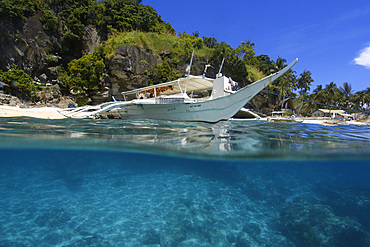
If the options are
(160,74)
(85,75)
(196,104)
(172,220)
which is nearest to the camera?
(172,220)

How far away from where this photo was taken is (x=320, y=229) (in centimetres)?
527

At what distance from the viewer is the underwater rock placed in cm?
483

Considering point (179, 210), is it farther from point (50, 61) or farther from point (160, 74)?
point (50, 61)

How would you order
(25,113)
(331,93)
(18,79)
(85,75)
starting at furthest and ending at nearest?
1. (331,93)
2. (85,75)
3. (18,79)
4. (25,113)

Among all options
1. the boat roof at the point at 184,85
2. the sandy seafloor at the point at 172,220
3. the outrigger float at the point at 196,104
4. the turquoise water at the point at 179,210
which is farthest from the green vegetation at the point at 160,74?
the sandy seafloor at the point at 172,220

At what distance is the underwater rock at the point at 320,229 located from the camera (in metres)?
4.83

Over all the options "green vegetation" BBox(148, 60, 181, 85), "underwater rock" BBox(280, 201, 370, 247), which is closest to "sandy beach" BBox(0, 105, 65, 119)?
"underwater rock" BBox(280, 201, 370, 247)

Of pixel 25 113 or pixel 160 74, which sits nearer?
pixel 25 113

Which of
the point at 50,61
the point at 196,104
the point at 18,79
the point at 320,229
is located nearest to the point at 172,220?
the point at 320,229

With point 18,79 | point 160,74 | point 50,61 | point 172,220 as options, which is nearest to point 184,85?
point 172,220

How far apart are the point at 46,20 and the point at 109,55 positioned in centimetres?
1114

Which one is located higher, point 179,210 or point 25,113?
point 25,113

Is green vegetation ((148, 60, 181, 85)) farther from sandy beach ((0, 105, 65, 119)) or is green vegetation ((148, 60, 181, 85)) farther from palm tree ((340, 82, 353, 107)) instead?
palm tree ((340, 82, 353, 107))

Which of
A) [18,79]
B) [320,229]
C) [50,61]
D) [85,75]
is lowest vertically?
[320,229]
